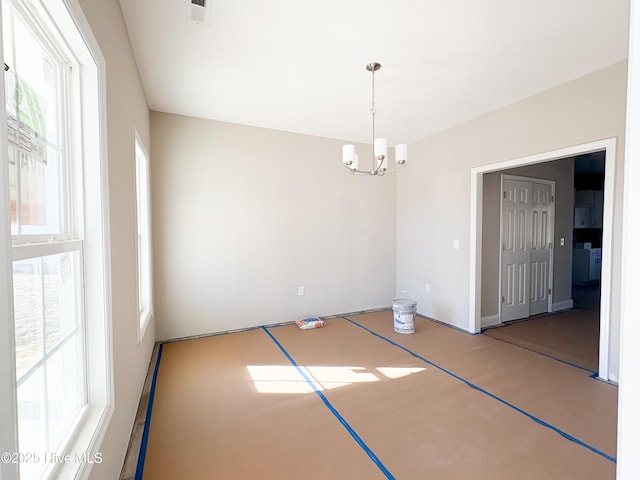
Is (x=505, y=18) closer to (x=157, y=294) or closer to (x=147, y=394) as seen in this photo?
(x=147, y=394)

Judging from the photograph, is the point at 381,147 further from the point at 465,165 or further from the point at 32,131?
the point at 32,131

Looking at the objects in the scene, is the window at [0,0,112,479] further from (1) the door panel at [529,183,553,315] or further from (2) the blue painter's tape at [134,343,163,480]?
(1) the door panel at [529,183,553,315]

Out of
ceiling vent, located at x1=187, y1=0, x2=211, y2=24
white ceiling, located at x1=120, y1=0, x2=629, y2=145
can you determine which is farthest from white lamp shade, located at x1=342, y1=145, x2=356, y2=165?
ceiling vent, located at x1=187, y1=0, x2=211, y2=24

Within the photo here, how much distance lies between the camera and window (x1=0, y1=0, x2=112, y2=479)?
2.95 feet

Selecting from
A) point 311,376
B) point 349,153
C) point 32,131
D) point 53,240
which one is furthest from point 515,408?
point 32,131

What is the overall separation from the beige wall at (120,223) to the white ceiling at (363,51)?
1.32ft

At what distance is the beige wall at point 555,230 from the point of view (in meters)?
3.96

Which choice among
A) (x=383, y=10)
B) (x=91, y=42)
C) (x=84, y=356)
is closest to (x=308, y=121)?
(x=383, y=10)

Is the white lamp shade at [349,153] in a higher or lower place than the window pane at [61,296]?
higher

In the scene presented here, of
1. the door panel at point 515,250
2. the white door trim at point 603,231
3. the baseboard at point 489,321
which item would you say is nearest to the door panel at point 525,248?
the door panel at point 515,250

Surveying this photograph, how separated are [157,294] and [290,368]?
182cm

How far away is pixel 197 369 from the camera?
2811 mm

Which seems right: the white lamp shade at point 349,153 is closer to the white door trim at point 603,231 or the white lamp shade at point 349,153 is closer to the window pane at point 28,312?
the white door trim at point 603,231

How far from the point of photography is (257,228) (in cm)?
390
